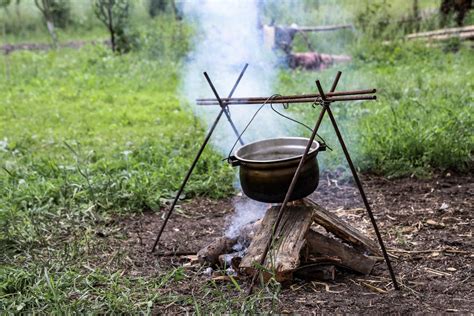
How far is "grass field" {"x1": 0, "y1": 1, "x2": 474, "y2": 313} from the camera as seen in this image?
387 cm

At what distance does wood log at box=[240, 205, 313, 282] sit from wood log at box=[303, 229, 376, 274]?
0.42 feet

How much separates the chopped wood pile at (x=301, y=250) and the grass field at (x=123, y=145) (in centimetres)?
32

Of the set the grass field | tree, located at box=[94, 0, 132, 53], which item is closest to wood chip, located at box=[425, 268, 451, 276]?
the grass field

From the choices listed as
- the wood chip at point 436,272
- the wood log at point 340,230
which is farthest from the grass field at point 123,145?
the wood chip at point 436,272

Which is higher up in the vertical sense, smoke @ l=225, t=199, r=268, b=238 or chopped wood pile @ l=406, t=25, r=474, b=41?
chopped wood pile @ l=406, t=25, r=474, b=41

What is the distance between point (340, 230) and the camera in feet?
12.9

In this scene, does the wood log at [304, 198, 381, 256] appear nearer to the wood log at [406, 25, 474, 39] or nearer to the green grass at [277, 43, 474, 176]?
the green grass at [277, 43, 474, 176]

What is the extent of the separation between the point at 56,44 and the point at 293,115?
25.2 ft

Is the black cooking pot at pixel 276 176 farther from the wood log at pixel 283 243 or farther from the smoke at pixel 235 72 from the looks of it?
the smoke at pixel 235 72

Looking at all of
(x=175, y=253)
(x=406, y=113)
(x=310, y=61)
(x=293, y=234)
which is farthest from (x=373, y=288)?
(x=310, y=61)

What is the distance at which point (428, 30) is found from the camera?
38.2ft

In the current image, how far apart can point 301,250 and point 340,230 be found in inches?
12.9

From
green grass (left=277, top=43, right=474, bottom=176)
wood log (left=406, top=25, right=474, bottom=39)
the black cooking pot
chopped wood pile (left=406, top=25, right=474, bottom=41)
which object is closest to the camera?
the black cooking pot

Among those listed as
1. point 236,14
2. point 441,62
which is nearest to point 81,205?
point 236,14
